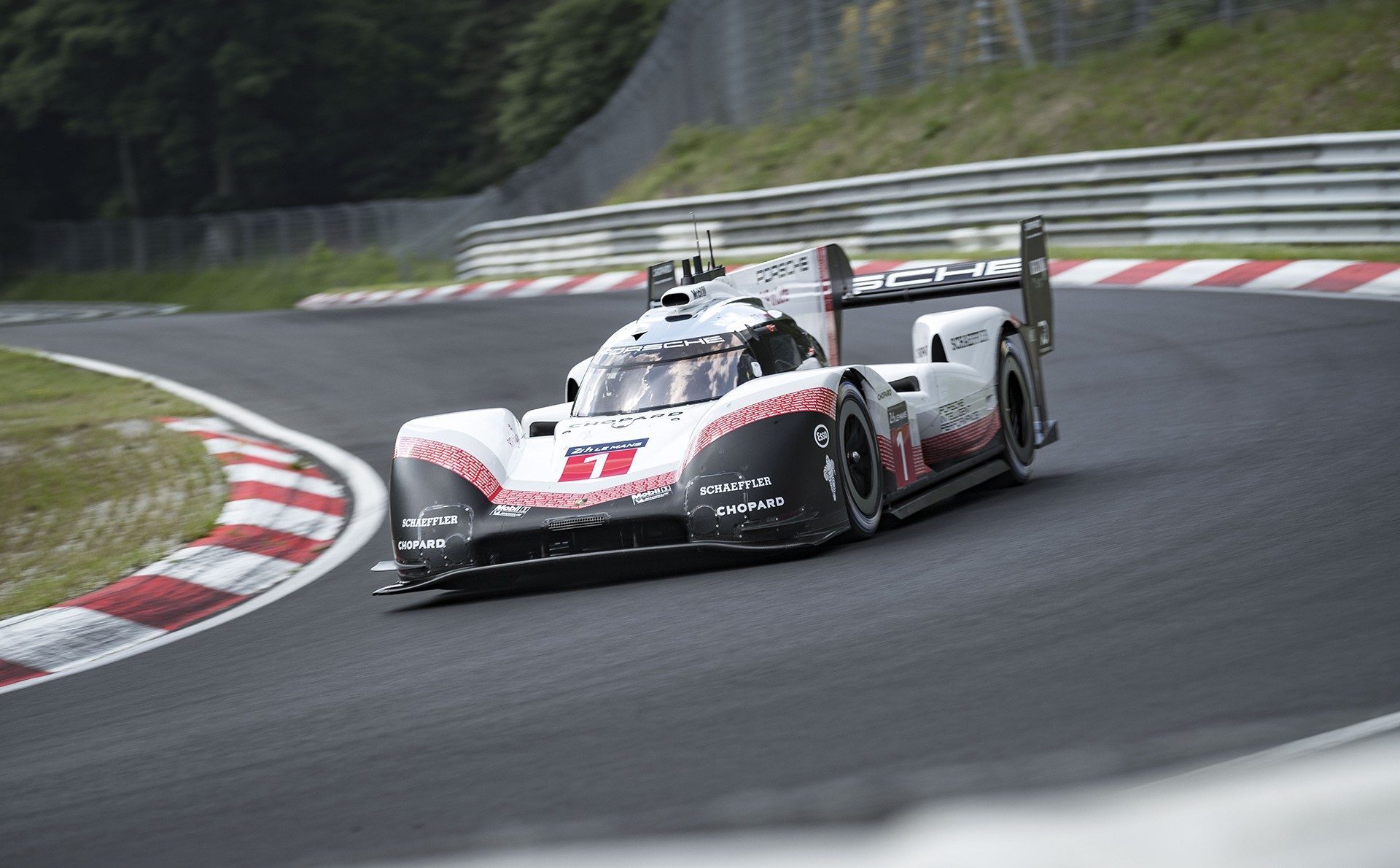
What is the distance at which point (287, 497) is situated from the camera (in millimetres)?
9438

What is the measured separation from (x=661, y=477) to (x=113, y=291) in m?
44.2

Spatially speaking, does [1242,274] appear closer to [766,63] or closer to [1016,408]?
[1016,408]

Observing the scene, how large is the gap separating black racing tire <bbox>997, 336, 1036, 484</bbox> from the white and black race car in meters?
0.01

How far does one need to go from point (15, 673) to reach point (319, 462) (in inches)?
179

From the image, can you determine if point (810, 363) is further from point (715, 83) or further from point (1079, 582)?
point (715, 83)

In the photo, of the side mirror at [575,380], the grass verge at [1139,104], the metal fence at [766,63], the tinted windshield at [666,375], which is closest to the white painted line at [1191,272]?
the grass verge at [1139,104]

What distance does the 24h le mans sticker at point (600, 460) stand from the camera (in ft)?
22.6

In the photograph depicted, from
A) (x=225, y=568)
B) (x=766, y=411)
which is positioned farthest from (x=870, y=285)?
(x=225, y=568)

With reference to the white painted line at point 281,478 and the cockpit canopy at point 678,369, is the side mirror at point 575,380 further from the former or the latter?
the white painted line at point 281,478

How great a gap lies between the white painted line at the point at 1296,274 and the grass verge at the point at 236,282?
21620 millimetres

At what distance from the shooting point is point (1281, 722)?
3.62m

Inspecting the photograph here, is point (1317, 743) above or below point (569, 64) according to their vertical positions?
below

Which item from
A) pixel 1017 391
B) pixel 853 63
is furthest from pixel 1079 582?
pixel 853 63

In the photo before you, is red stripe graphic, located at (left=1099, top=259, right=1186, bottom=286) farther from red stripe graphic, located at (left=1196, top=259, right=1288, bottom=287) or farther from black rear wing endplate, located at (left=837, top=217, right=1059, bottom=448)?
black rear wing endplate, located at (left=837, top=217, right=1059, bottom=448)
